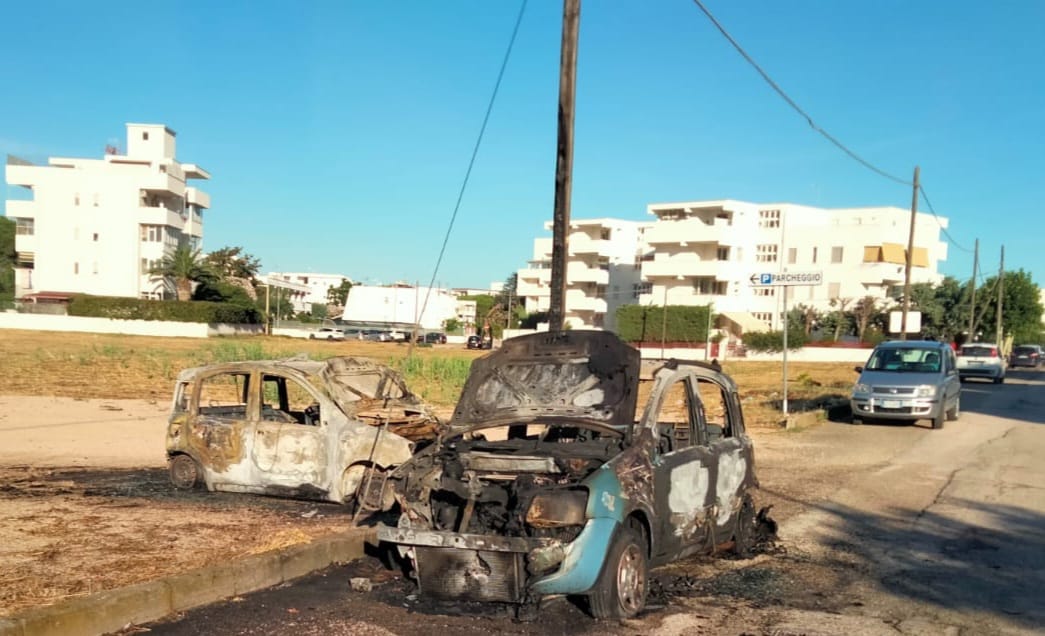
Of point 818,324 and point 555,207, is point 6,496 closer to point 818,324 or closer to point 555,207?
point 555,207

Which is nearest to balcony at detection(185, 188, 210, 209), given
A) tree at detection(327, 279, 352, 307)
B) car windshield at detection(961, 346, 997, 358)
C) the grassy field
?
the grassy field

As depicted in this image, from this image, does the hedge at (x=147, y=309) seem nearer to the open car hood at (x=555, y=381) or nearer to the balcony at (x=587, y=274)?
the balcony at (x=587, y=274)

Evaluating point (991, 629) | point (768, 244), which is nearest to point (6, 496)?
point (991, 629)

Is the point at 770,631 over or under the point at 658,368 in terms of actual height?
under

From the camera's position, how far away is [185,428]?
9.83 metres

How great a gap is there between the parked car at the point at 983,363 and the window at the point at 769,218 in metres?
44.5

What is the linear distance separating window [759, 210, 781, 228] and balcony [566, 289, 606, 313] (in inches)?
775

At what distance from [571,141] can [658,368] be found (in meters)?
5.25

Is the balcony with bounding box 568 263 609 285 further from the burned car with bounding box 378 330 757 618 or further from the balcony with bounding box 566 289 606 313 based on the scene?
the burned car with bounding box 378 330 757 618

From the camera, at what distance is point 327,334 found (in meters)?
91.1

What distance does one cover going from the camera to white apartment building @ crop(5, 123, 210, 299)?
7794cm

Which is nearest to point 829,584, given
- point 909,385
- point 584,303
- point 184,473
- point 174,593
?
point 174,593

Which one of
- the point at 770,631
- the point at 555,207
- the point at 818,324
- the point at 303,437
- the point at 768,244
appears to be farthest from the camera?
the point at 768,244

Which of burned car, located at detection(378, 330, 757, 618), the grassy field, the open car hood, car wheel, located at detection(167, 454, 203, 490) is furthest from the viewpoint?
the grassy field
